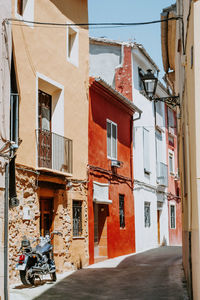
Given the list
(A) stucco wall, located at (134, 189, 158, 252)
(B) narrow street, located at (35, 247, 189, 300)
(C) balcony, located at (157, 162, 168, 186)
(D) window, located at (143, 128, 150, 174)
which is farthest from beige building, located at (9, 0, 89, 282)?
(C) balcony, located at (157, 162, 168, 186)

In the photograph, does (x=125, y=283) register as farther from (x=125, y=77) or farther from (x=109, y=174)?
(x=125, y=77)

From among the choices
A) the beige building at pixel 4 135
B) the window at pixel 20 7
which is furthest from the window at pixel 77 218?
the window at pixel 20 7

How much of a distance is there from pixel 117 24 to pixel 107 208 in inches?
367

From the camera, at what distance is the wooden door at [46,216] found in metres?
13.7

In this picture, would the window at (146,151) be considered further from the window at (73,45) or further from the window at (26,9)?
the window at (26,9)

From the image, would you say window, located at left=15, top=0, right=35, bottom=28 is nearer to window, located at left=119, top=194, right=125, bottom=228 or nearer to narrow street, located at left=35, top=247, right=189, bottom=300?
narrow street, located at left=35, top=247, right=189, bottom=300

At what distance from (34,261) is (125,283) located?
2293mm

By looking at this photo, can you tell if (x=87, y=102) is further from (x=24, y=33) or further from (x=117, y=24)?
(x=117, y=24)

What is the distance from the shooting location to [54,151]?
45.2ft

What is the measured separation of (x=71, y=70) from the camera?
1541 cm

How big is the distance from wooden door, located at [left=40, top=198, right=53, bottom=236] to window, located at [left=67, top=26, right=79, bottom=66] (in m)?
4.77

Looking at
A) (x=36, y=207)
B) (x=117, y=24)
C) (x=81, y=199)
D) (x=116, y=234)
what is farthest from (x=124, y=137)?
(x=117, y=24)

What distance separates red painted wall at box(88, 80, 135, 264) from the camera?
55.2ft

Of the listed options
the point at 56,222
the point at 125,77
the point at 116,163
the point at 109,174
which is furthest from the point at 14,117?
the point at 125,77
